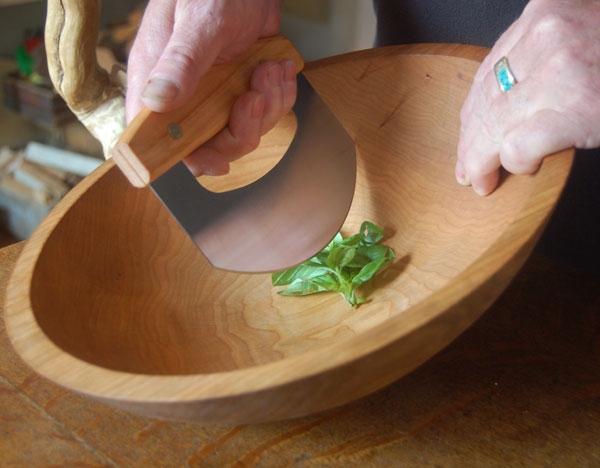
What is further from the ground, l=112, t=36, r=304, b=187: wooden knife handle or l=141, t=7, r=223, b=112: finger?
l=141, t=7, r=223, b=112: finger

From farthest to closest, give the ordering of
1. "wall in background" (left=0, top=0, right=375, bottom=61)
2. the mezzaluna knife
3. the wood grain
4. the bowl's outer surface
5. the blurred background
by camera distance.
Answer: "wall in background" (left=0, top=0, right=375, bottom=61) < the blurred background < the mezzaluna knife < the wood grain < the bowl's outer surface

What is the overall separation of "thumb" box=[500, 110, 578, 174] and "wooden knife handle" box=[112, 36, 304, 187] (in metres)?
0.28

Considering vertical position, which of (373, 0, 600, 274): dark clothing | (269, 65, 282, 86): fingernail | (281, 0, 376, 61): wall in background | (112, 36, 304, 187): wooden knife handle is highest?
(112, 36, 304, 187): wooden knife handle

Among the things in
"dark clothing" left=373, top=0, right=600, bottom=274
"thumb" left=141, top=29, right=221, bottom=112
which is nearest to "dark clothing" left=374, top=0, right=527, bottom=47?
"dark clothing" left=373, top=0, right=600, bottom=274

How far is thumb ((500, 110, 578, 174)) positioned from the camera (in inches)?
22.4

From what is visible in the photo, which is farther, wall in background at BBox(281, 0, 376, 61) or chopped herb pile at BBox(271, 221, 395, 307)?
wall in background at BBox(281, 0, 376, 61)

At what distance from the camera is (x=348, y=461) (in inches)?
22.5

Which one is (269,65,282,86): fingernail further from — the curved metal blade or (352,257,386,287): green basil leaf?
(352,257,386,287): green basil leaf

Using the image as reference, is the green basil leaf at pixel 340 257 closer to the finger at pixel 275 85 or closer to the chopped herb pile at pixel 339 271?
the chopped herb pile at pixel 339 271

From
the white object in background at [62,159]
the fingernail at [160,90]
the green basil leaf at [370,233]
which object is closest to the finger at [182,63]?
the fingernail at [160,90]

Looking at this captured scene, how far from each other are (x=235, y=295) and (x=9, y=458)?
10.9 inches

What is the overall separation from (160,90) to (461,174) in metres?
0.29

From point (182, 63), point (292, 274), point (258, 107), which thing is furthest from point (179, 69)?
point (292, 274)

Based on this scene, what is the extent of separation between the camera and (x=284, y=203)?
783 mm
